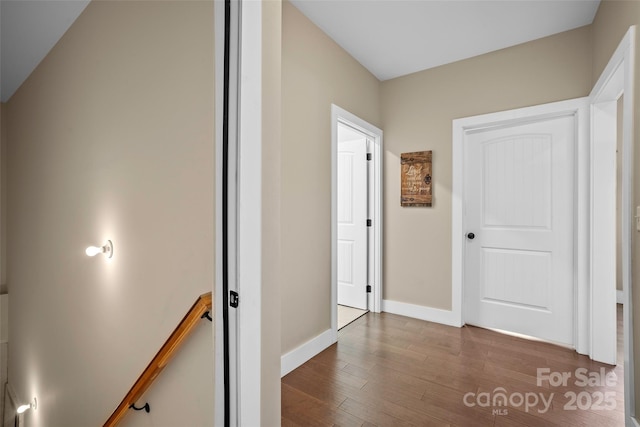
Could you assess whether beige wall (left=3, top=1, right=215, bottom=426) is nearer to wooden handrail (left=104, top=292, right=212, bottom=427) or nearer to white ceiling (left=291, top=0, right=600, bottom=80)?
wooden handrail (left=104, top=292, right=212, bottom=427)

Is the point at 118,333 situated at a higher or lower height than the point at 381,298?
higher

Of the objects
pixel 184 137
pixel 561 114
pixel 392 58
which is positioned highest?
pixel 392 58

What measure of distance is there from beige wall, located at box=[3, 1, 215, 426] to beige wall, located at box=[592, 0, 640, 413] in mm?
2052

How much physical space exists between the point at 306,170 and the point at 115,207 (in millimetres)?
1307

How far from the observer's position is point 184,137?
1378mm

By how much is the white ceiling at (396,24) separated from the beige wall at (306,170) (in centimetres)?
23

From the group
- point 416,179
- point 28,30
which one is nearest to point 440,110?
point 416,179

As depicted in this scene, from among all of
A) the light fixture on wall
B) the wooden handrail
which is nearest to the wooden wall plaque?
the wooden handrail

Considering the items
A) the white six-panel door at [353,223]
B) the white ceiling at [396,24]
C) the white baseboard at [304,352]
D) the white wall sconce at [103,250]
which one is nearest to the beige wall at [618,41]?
the white ceiling at [396,24]

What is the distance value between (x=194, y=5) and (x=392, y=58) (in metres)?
2.18

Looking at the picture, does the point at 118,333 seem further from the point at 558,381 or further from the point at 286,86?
the point at 558,381

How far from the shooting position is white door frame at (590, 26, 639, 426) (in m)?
1.60

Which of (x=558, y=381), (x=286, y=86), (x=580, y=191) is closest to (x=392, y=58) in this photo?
(x=286, y=86)

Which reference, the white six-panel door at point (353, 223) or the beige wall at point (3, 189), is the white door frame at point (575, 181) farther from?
the beige wall at point (3, 189)
